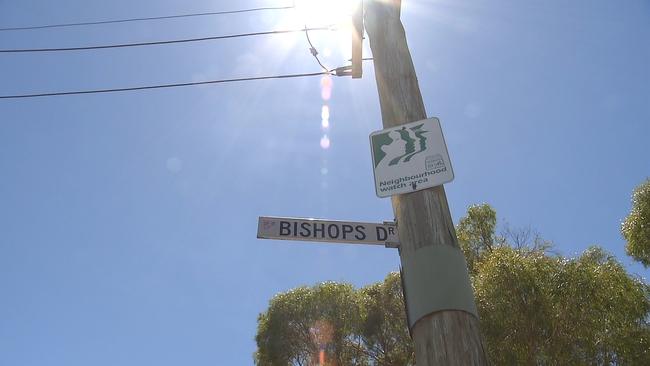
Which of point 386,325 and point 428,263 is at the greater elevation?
point 386,325

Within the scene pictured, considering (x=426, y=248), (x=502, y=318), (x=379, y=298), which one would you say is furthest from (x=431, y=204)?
(x=379, y=298)

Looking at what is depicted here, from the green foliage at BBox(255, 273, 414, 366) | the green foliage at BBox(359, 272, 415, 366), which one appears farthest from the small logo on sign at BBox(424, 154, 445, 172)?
the green foliage at BBox(255, 273, 414, 366)

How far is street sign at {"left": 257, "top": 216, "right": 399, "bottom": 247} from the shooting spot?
358 cm

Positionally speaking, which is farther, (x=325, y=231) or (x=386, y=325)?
(x=386, y=325)

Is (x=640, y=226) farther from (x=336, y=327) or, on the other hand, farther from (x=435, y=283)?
(x=435, y=283)

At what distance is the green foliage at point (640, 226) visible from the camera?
38.7ft

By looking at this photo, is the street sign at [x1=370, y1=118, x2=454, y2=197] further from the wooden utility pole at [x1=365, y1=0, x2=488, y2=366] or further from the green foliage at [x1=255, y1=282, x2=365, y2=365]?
the green foliage at [x1=255, y1=282, x2=365, y2=365]

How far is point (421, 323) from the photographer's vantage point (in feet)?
7.91

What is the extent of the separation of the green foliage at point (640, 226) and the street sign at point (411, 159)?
11.1 m

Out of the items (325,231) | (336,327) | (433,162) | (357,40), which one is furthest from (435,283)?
(336,327)

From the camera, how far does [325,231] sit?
145 inches

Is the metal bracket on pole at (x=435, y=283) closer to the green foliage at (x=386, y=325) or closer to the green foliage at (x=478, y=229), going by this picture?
the green foliage at (x=478, y=229)

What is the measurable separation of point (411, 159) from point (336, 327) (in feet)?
54.2

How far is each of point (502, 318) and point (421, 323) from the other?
898cm
